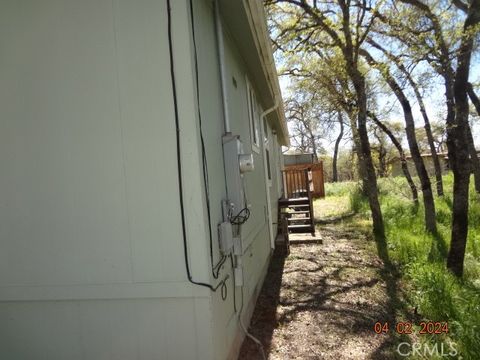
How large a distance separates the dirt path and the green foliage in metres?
0.34

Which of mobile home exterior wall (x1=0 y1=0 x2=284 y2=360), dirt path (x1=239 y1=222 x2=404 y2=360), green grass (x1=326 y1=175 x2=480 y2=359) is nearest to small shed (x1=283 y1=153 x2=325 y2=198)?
green grass (x1=326 y1=175 x2=480 y2=359)

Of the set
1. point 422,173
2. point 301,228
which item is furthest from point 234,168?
point 422,173

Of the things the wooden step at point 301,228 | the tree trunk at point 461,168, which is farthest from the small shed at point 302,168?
the tree trunk at point 461,168

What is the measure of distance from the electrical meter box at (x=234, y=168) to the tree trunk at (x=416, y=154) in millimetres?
5369

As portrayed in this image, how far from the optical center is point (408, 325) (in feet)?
11.1

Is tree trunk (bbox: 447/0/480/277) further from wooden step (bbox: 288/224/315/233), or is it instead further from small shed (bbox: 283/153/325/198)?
small shed (bbox: 283/153/325/198)

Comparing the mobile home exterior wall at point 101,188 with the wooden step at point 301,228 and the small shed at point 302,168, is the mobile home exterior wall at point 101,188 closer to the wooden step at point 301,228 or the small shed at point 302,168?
the wooden step at point 301,228

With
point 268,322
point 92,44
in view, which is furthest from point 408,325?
point 92,44

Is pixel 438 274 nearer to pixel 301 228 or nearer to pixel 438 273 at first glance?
pixel 438 273

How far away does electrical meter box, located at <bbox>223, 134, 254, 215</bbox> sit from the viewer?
114 inches

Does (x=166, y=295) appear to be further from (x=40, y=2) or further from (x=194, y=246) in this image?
(x=40, y=2)

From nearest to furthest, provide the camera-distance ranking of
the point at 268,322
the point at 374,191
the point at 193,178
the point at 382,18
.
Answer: the point at 193,178 < the point at 268,322 < the point at 382,18 < the point at 374,191

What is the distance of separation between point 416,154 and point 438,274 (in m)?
5.09

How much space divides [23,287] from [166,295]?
105 cm
